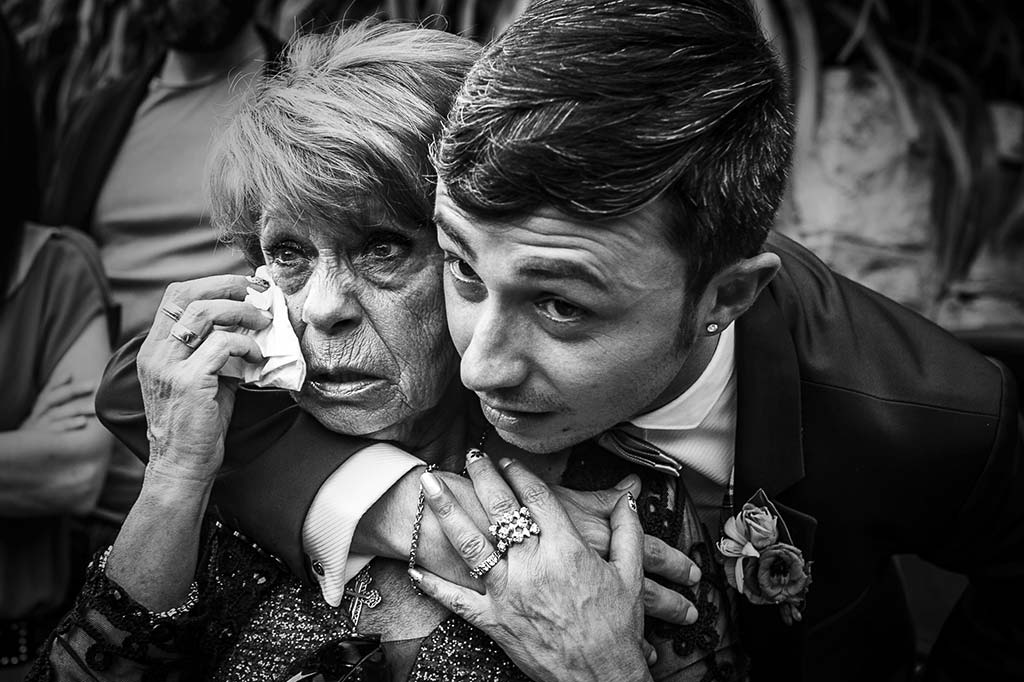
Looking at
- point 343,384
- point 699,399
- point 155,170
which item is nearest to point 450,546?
point 343,384

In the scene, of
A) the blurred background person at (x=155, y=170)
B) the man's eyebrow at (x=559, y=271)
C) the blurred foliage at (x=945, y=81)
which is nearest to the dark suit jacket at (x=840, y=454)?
the man's eyebrow at (x=559, y=271)

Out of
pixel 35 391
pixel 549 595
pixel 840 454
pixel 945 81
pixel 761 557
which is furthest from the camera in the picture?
pixel 945 81

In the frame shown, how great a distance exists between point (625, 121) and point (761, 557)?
2.96 ft

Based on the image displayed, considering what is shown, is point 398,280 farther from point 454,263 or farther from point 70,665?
point 70,665

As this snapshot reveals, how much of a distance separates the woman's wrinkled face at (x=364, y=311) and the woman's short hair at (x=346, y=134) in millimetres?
41

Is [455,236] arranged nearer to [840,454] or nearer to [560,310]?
[560,310]

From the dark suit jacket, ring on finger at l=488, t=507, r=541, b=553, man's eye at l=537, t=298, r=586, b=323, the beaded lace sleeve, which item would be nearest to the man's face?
man's eye at l=537, t=298, r=586, b=323

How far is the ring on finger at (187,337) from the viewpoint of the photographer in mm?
1820

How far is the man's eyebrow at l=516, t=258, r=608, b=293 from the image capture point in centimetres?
151

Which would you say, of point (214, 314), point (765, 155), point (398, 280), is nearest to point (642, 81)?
point (765, 155)

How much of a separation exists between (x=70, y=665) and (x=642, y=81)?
4.62ft

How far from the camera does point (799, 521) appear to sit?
2.00 meters

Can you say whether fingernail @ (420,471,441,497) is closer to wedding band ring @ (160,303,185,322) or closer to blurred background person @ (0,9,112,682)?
wedding band ring @ (160,303,185,322)

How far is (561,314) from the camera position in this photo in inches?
62.6
